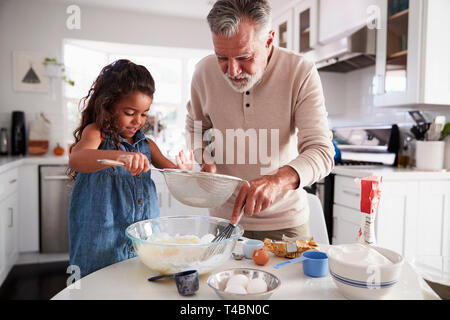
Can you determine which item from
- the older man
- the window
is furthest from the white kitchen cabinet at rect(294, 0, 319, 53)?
the older man

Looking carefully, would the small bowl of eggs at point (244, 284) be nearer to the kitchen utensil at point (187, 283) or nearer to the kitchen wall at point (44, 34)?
the kitchen utensil at point (187, 283)

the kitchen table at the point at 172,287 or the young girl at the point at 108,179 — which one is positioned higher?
the young girl at the point at 108,179

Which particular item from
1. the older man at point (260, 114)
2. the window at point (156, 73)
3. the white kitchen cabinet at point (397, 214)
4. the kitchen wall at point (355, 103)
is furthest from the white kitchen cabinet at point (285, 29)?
the older man at point (260, 114)

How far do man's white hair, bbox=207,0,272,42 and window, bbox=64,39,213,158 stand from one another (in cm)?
A: 278

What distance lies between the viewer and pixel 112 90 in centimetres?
120

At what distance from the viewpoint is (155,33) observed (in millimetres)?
4133

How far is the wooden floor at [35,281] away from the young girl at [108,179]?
1617 millimetres

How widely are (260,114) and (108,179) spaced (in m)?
0.65

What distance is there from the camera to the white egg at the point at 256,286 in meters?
0.74

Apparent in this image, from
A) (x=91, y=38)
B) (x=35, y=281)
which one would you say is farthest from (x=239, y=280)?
(x=91, y=38)

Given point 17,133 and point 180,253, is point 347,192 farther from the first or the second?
point 17,133

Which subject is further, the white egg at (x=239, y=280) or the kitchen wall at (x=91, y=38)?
the kitchen wall at (x=91, y=38)
